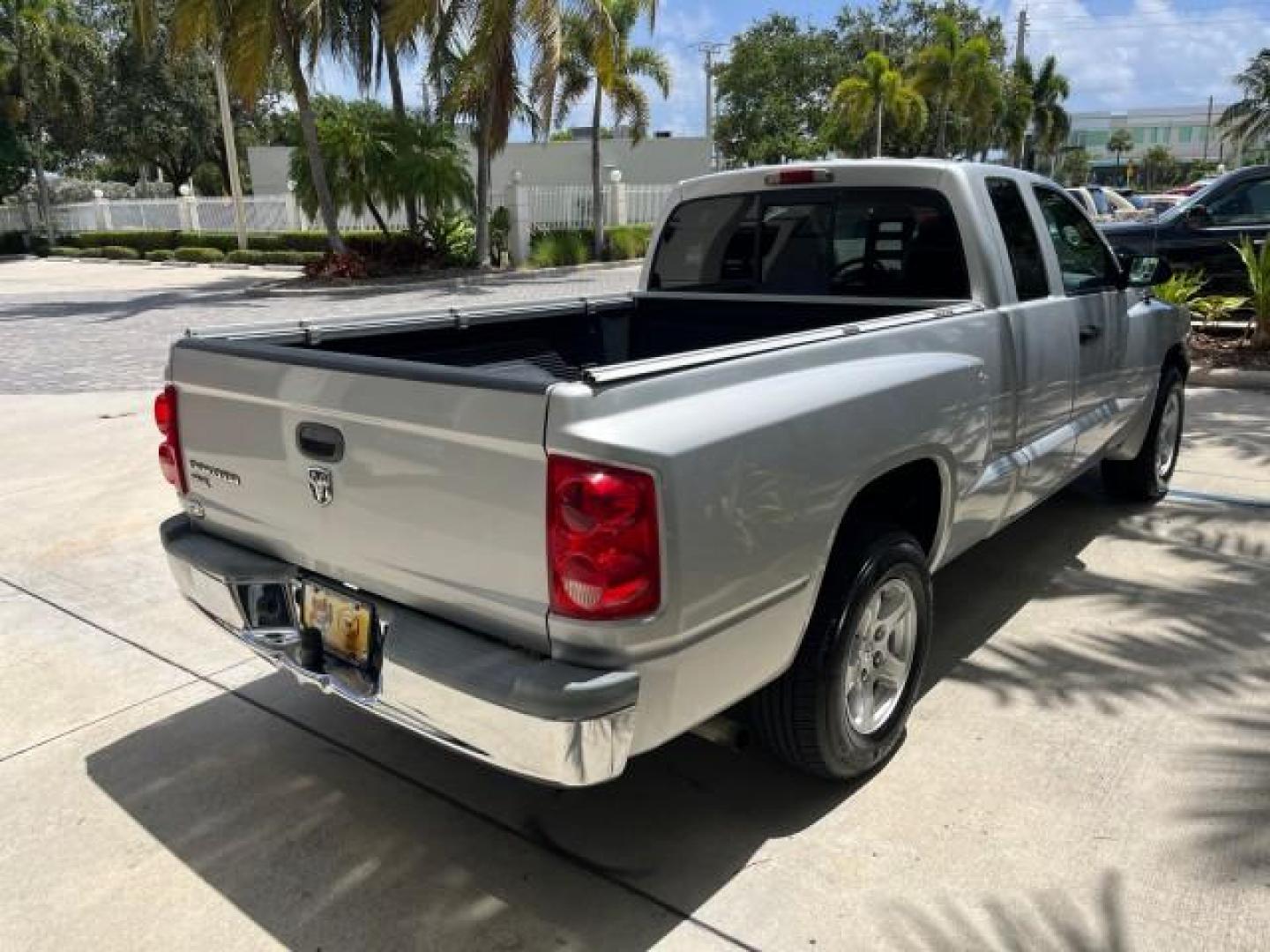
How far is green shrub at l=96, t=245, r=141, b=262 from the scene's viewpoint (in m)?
32.8

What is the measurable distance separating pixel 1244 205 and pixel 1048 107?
6151 cm

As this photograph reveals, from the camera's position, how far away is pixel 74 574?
16.7ft

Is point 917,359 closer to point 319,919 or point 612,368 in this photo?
point 612,368

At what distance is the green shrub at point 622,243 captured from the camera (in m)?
27.6

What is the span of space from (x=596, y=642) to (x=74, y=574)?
3853 mm

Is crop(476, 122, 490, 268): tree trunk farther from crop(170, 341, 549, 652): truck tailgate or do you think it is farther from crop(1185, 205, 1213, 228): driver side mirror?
crop(170, 341, 549, 652): truck tailgate

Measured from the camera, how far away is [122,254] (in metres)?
32.9

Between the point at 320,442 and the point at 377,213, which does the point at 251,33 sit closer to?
the point at 377,213

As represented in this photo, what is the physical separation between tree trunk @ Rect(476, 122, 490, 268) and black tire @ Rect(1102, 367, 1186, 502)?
17.9m

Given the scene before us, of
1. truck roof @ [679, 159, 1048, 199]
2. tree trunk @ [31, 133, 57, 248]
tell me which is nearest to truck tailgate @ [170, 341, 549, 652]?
truck roof @ [679, 159, 1048, 199]

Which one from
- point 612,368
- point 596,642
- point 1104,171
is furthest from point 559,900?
point 1104,171

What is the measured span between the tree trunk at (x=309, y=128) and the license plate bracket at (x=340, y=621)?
19.1 meters

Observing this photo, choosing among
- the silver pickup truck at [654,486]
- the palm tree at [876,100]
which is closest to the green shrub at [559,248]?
the palm tree at [876,100]

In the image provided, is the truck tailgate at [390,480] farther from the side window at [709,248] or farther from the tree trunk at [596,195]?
the tree trunk at [596,195]
